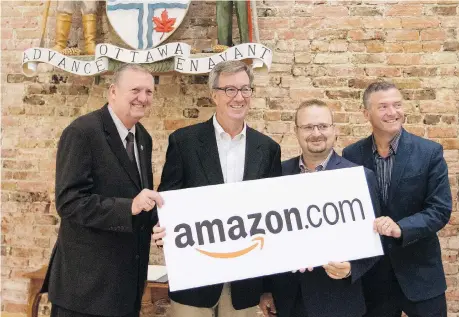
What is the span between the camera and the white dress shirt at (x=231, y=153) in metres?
1.98

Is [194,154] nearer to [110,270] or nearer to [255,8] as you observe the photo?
[110,270]

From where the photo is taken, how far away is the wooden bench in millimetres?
2795

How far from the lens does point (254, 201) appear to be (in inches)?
71.6

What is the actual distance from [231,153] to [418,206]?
86 cm

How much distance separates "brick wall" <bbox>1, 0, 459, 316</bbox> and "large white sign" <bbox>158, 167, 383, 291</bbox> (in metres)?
1.25

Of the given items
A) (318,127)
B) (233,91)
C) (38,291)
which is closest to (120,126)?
(233,91)

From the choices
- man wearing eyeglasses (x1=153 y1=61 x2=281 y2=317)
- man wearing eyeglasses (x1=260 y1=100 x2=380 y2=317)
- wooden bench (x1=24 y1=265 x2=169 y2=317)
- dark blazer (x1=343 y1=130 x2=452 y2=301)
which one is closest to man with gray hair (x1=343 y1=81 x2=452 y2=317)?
dark blazer (x1=343 y1=130 x2=452 y2=301)

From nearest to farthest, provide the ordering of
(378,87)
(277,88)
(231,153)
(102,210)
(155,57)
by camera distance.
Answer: (102,210), (231,153), (378,87), (155,57), (277,88)

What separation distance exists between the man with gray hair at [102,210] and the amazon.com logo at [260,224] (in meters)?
0.20

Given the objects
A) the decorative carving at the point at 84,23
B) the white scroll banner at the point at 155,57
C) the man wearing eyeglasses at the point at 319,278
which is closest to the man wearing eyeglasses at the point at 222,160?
Answer: the man wearing eyeglasses at the point at 319,278

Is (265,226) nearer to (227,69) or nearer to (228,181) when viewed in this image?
(228,181)

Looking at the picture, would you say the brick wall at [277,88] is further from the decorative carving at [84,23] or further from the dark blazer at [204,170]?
the dark blazer at [204,170]

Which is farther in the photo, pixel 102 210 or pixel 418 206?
pixel 418 206

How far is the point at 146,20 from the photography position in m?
2.95
